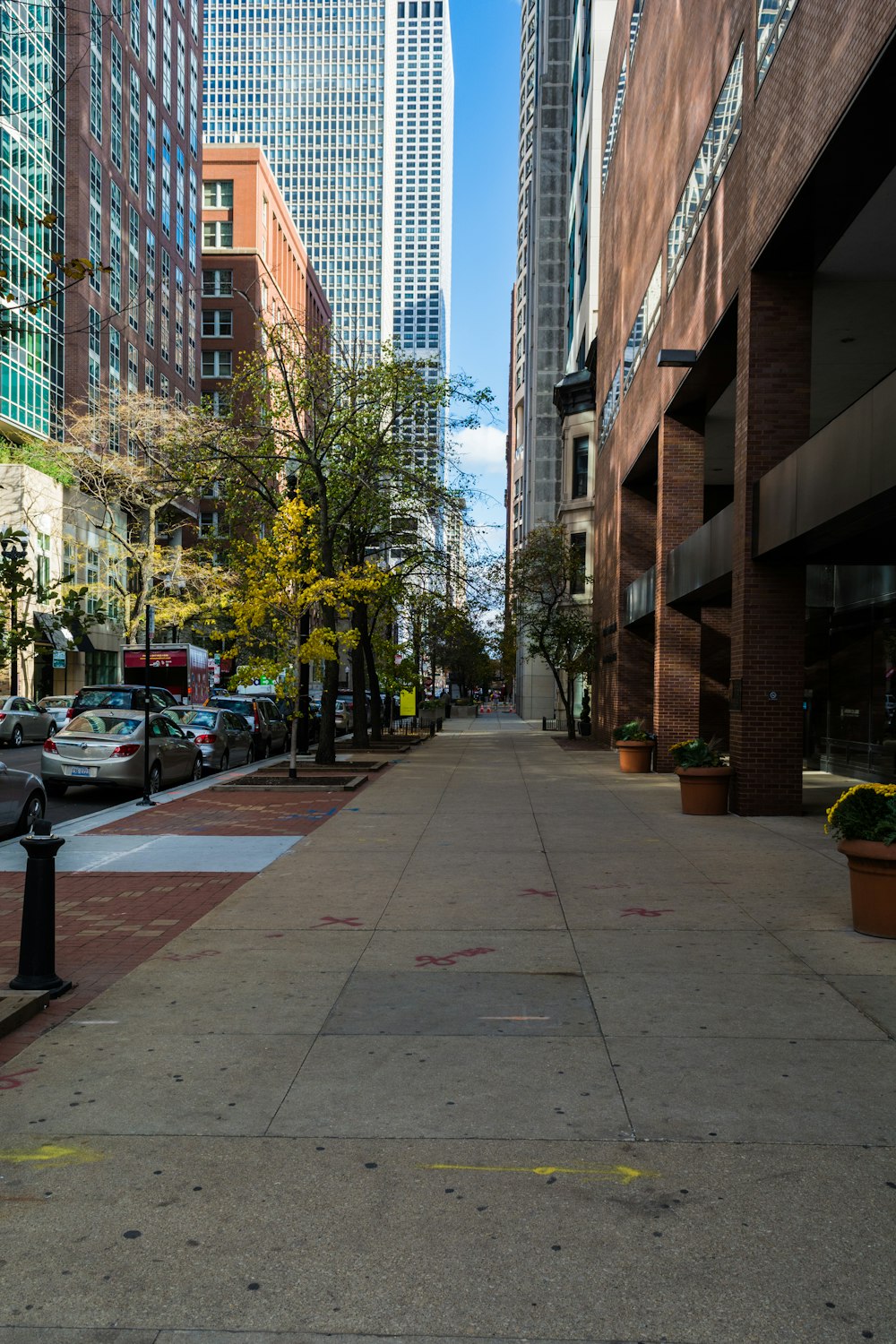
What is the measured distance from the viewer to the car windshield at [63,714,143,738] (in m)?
18.4

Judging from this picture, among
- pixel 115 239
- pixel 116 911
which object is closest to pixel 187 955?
pixel 116 911

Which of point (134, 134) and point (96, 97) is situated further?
point (134, 134)

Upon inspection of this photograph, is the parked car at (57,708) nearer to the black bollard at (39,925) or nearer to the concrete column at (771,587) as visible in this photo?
the concrete column at (771,587)

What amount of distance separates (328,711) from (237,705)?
28.5ft

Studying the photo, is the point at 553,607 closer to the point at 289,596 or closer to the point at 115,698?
the point at 289,596

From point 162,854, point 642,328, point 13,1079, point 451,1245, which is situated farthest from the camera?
point 642,328

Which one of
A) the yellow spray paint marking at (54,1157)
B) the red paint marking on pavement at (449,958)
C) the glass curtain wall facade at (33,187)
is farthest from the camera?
the glass curtain wall facade at (33,187)

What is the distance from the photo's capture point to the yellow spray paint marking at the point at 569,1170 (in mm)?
4105

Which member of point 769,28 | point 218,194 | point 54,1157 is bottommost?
point 54,1157

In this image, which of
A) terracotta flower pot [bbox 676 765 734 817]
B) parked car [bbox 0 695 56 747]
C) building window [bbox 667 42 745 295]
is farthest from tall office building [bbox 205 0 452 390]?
terracotta flower pot [bbox 676 765 734 817]

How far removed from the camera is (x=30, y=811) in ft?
42.7

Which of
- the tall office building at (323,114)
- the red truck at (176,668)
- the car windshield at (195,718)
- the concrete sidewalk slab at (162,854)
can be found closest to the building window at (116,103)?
the red truck at (176,668)

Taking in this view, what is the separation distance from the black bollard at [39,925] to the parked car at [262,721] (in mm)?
21772

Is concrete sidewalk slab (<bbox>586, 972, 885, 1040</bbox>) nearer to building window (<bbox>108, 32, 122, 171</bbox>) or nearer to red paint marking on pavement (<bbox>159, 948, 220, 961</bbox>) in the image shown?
red paint marking on pavement (<bbox>159, 948, 220, 961</bbox>)
